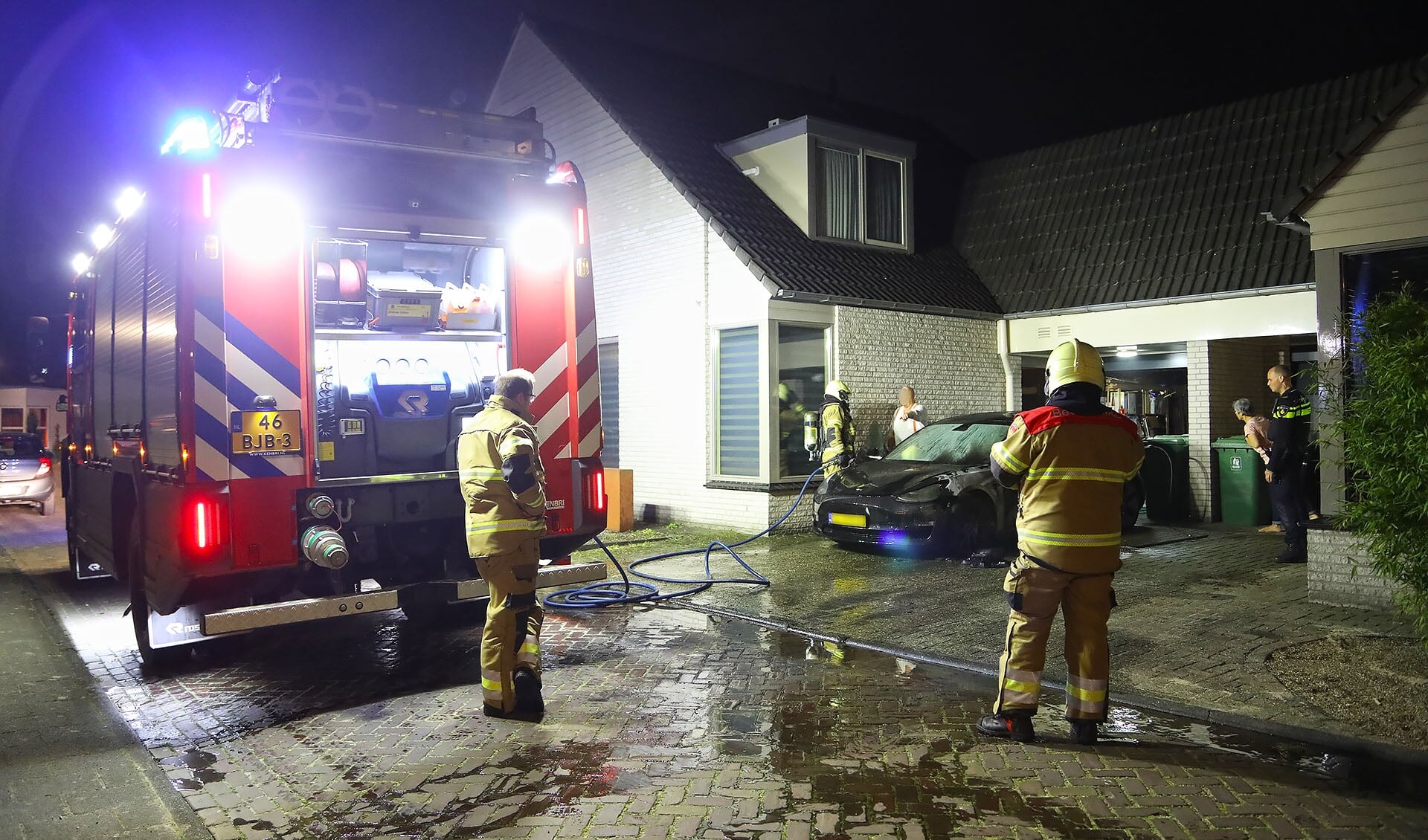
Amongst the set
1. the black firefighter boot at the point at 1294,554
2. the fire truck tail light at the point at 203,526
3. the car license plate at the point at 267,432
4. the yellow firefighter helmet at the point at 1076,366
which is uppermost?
the yellow firefighter helmet at the point at 1076,366

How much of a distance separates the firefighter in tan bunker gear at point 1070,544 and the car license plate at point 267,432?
376 cm

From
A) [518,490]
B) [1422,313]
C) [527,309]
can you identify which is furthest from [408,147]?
[1422,313]

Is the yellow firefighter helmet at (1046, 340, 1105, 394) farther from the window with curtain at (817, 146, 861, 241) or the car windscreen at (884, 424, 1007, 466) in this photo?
the window with curtain at (817, 146, 861, 241)

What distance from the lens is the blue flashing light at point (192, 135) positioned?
5.57 metres

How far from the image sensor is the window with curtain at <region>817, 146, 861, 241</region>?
1430cm

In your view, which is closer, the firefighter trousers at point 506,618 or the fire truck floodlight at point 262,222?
the firefighter trousers at point 506,618

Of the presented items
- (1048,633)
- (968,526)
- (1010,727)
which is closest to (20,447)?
(968,526)

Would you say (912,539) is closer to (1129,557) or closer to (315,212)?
(1129,557)

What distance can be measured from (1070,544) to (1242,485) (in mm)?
9253

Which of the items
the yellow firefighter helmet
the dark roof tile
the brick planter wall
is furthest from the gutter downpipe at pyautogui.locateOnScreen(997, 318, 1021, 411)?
the yellow firefighter helmet

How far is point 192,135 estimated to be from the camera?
561 cm

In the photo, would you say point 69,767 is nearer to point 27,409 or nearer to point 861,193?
point 861,193

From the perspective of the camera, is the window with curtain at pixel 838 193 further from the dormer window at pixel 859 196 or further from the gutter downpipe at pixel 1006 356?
the gutter downpipe at pixel 1006 356

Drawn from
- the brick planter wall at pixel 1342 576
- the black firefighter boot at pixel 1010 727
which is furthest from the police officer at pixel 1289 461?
the black firefighter boot at pixel 1010 727
